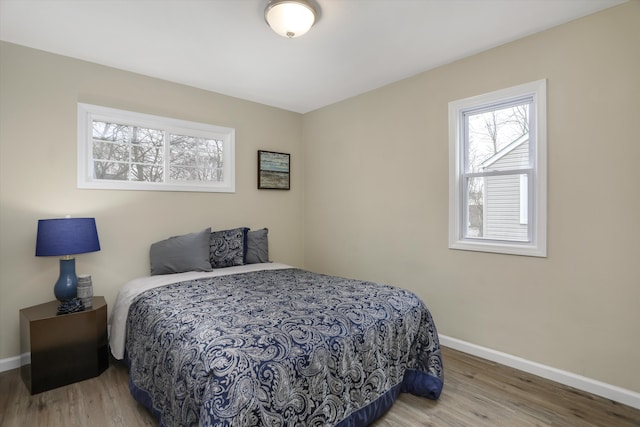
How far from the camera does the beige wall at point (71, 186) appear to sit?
2482 millimetres

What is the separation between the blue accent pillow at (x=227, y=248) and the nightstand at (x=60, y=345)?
3.33ft

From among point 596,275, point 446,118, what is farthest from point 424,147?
point 596,275

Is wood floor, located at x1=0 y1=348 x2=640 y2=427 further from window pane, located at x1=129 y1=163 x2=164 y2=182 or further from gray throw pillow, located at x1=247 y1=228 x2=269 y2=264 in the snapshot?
window pane, located at x1=129 y1=163 x2=164 y2=182

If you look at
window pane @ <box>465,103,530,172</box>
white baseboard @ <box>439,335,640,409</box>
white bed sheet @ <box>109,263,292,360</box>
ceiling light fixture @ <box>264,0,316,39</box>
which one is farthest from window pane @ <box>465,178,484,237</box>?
white bed sheet @ <box>109,263,292,360</box>

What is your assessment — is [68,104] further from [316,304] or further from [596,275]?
[596,275]

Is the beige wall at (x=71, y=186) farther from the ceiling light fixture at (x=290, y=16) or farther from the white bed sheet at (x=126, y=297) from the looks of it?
the ceiling light fixture at (x=290, y=16)

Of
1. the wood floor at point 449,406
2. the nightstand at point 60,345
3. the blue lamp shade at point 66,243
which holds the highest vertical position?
the blue lamp shade at point 66,243

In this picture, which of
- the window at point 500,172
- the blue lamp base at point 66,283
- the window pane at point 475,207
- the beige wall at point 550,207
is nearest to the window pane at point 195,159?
the blue lamp base at point 66,283

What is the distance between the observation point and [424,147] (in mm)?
3059

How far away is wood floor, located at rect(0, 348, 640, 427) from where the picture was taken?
6.14ft

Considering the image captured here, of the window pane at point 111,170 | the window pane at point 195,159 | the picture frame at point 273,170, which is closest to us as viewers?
the window pane at point 111,170

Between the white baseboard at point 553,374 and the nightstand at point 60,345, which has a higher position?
the nightstand at point 60,345

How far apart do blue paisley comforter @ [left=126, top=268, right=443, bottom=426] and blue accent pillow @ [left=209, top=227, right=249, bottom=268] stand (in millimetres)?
706

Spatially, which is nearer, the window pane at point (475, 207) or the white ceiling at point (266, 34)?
the white ceiling at point (266, 34)
